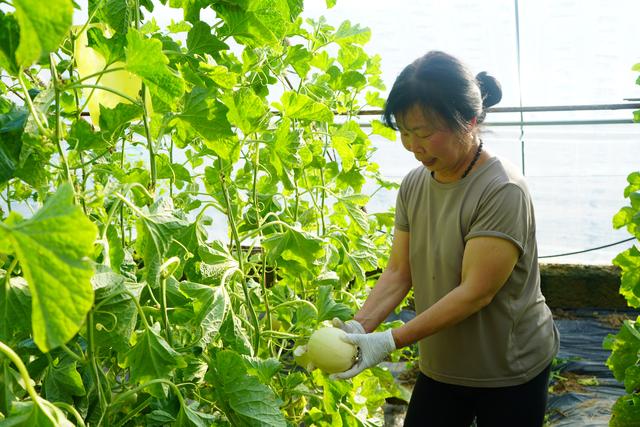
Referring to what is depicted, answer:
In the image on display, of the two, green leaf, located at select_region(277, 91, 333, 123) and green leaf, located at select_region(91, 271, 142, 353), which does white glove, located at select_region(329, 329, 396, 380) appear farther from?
green leaf, located at select_region(91, 271, 142, 353)

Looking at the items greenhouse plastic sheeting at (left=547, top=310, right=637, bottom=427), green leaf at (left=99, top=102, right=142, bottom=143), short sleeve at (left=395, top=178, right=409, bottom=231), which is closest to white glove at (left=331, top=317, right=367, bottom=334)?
short sleeve at (left=395, top=178, right=409, bottom=231)

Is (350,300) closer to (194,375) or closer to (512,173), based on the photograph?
(512,173)

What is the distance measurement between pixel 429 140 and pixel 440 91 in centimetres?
11

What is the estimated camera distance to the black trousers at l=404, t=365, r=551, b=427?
179 cm

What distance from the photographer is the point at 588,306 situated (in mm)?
4477

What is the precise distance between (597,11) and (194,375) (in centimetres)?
444

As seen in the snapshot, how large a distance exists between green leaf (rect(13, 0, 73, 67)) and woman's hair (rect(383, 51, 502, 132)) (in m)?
1.17

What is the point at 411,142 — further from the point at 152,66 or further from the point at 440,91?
the point at 152,66

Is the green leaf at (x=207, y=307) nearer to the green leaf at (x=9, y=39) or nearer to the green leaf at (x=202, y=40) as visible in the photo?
the green leaf at (x=202, y=40)

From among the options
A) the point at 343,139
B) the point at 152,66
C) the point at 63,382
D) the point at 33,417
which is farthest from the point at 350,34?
the point at 33,417

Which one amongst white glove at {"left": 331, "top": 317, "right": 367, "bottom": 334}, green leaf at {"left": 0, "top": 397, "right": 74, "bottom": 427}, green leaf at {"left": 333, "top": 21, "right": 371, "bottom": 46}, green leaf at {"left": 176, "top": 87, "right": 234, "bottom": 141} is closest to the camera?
green leaf at {"left": 0, "top": 397, "right": 74, "bottom": 427}

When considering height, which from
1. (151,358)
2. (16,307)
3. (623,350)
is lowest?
(623,350)

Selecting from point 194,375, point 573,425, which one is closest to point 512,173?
point 194,375

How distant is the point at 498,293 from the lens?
5.75 ft
